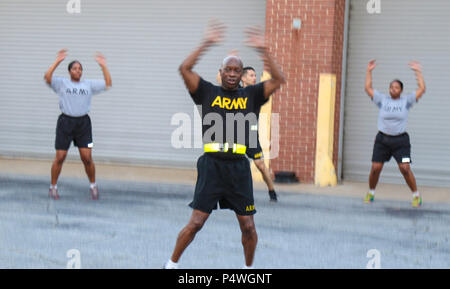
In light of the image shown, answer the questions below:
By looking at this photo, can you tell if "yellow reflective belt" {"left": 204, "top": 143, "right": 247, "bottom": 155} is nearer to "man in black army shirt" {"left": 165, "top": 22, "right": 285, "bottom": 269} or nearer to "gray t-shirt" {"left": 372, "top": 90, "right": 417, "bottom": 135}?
"man in black army shirt" {"left": 165, "top": 22, "right": 285, "bottom": 269}

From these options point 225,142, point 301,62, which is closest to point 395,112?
point 301,62

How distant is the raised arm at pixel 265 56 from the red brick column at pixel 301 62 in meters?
6.87

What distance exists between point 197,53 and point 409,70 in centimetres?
840

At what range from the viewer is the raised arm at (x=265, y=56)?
5348mm

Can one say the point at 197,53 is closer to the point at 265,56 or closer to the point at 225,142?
the point at 265,56

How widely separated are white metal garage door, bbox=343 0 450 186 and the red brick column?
637mm

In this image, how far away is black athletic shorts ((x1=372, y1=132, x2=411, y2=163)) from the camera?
10.1m

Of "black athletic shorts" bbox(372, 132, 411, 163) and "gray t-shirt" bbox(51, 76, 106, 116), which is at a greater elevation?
"gray t-shirt" bbox(51, 76, 106, 116)

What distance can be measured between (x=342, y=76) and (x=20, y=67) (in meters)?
7.11

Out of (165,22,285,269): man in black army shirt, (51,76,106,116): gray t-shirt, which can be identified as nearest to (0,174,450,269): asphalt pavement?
(165,22,285,269): man in black army shirt

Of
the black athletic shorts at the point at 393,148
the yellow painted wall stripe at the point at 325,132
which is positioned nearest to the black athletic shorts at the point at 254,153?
the black athletic shorts at the point at 393,148
